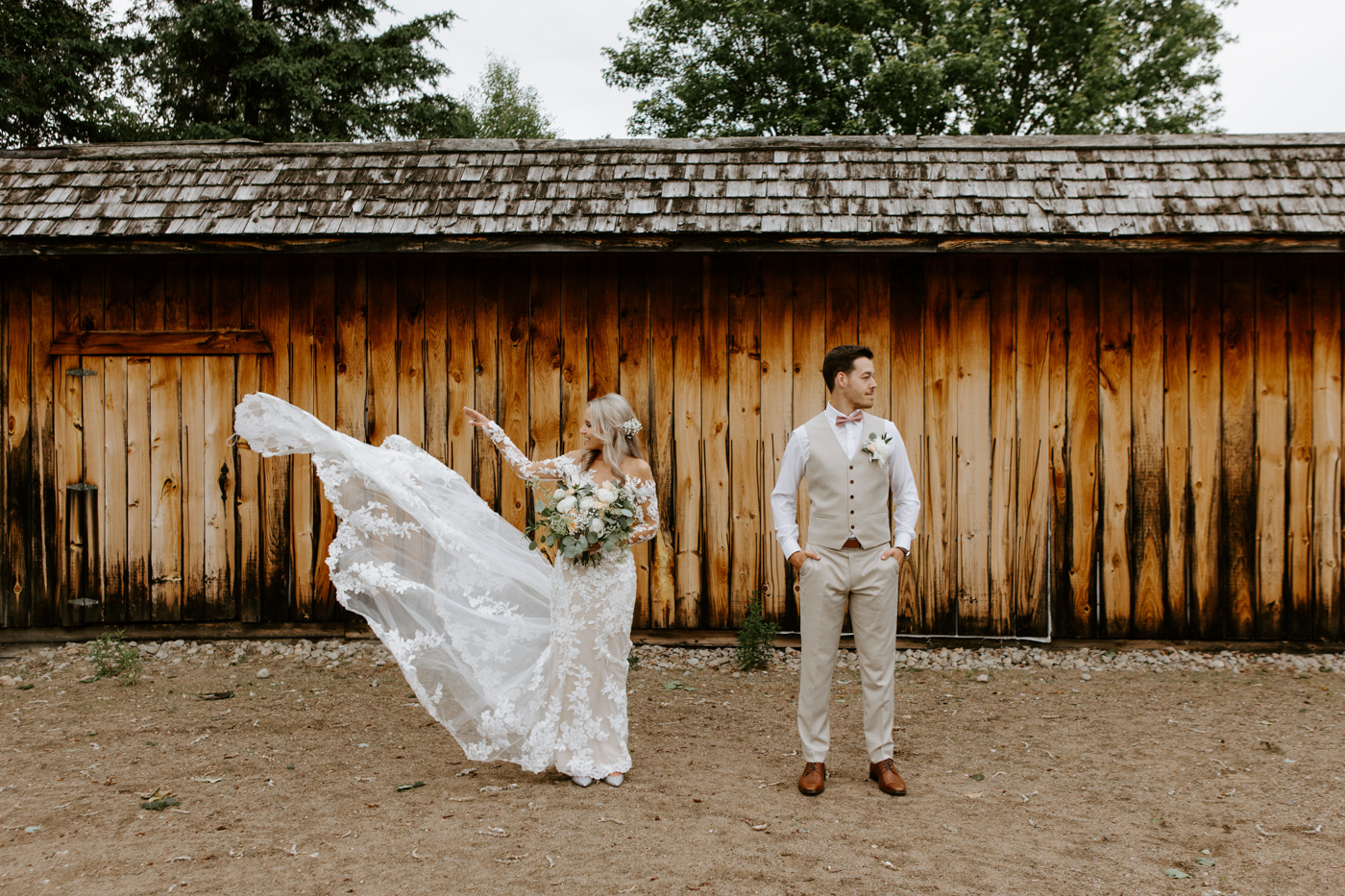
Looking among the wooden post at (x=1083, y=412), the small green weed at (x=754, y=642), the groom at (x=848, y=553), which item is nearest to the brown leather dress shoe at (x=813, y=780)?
the groom at (x=848, y=553)

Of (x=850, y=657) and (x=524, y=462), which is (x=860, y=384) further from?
(x=850, y=657)

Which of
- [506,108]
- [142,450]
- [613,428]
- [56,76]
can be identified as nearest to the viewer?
[613,428]

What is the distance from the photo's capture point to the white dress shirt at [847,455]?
13.4 ft

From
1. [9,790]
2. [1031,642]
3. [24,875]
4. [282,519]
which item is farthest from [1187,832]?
[282,519]

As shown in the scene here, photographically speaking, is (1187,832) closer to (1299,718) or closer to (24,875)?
(1299,718)

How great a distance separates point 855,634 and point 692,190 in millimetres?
3691

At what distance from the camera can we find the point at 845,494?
13.1 feet

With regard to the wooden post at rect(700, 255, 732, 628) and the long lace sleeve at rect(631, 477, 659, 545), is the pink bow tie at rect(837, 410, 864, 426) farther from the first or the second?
the wooden post at rect(700, 255, 732, 628)

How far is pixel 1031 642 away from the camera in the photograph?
6.64 m

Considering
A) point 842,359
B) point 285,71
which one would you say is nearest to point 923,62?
point 285,71

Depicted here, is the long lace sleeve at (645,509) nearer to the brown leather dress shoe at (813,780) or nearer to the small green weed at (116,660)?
the brown leather dress shoe at (813,780)

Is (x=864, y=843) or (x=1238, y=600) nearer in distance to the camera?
(x=864, y=843)

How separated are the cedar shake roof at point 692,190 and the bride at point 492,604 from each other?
7.73ft

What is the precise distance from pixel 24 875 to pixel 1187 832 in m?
4.55
